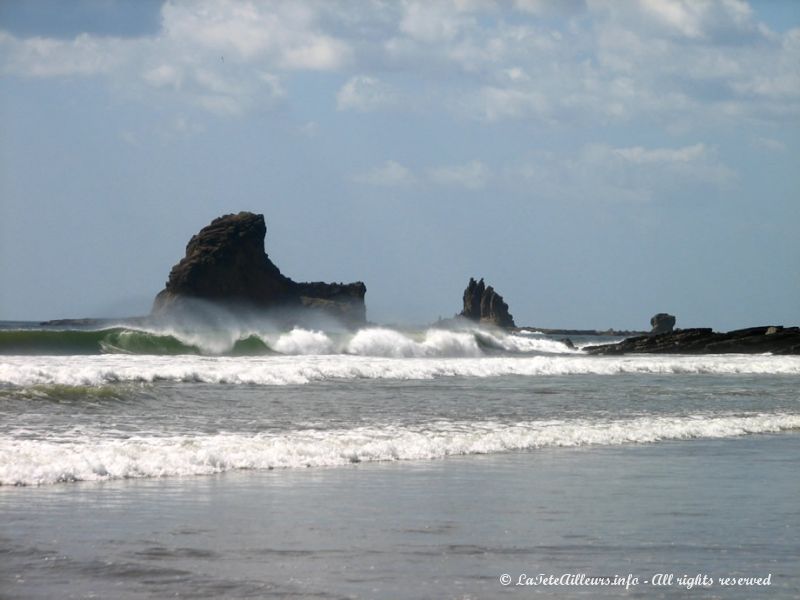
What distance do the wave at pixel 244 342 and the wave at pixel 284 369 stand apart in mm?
6378

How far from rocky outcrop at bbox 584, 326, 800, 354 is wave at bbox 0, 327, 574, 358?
737 cm

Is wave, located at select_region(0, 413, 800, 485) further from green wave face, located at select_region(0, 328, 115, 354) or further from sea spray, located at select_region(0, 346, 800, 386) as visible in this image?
green wave face, located at select_region(0, 328, 115, 354)

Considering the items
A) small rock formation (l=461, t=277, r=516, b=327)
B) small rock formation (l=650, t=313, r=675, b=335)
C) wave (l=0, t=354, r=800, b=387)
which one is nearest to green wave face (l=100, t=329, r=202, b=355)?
wave (l=0, t=354, r=800, b=387)

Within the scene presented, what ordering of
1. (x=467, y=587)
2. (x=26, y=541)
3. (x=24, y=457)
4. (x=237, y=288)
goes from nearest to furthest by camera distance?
(x=467, y=587) < (x=26, y=541) < (x=24, y=457) < (x=237, y=288)

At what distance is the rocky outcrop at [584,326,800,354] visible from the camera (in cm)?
5541

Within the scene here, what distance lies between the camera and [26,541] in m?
8.02

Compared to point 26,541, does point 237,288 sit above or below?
above

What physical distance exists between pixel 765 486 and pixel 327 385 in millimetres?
15233

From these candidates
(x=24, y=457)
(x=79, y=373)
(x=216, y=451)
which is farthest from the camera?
(x=79, y=373)

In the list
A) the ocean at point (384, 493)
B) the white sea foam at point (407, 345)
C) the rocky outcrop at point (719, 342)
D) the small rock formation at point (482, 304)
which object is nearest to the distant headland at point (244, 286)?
the rocky outcrop at point (719, 342)

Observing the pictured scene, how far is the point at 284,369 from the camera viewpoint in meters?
27.7

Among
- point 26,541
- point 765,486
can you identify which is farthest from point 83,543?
point 765,486

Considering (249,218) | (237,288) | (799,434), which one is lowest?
(799,434)

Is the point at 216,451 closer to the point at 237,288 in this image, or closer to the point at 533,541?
the point at 533,541
